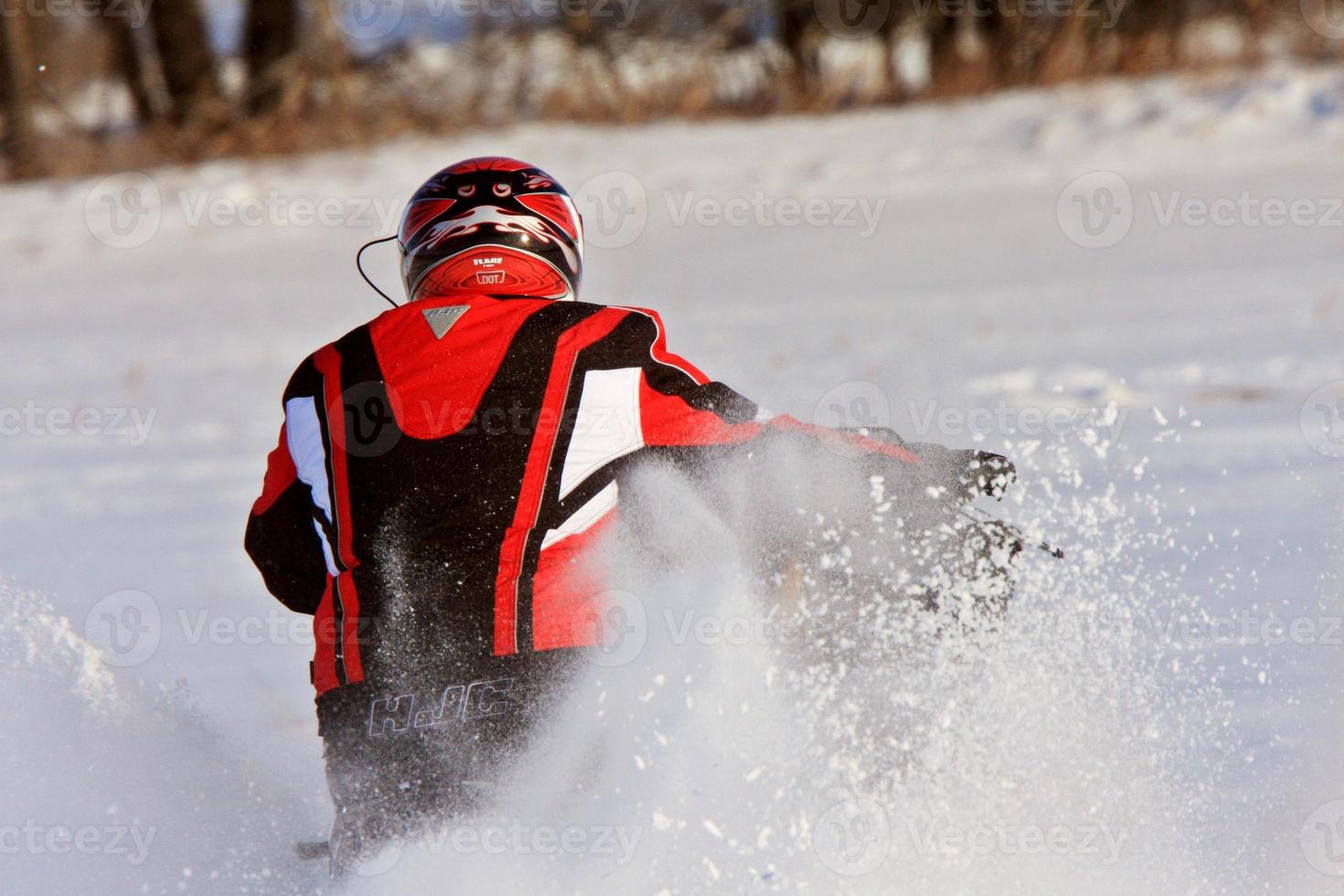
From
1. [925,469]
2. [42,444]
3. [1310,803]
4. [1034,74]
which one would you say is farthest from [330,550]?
[1034,74]

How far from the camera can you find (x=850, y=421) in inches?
249

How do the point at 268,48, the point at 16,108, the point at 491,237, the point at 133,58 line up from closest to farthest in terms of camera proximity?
1. the point at 491,237
2. the point at 16,108
3. the point at 268,48
4. the point at 133,58

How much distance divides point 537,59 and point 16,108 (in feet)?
18.6

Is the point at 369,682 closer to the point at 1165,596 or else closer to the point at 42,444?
the point at 1165,596

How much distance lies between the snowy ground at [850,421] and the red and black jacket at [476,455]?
0.31 meters

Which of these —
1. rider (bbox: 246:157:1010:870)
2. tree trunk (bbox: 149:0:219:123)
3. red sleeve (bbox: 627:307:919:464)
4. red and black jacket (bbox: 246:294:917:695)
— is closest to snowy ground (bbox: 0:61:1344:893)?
rider (bbox: 246:157:1010:870)

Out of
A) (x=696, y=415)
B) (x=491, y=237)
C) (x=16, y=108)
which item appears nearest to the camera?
(x=696, y=415)

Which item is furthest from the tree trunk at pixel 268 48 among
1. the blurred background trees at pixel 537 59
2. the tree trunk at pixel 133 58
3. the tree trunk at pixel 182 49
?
the tree trunk at pixel 133 58

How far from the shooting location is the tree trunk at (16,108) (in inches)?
615

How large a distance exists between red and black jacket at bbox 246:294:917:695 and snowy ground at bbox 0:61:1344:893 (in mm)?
310

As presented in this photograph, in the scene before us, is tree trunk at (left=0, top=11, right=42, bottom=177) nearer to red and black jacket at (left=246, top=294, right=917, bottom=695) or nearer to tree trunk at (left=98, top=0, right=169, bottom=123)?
tree trunk at (left=98, top=0, right=169, bottom=123)

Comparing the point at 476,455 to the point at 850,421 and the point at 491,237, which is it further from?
the point at 850,421

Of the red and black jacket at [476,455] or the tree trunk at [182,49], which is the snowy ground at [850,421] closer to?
the red and black jacket at [476,455]

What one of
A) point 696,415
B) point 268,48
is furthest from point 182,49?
point 696,415
